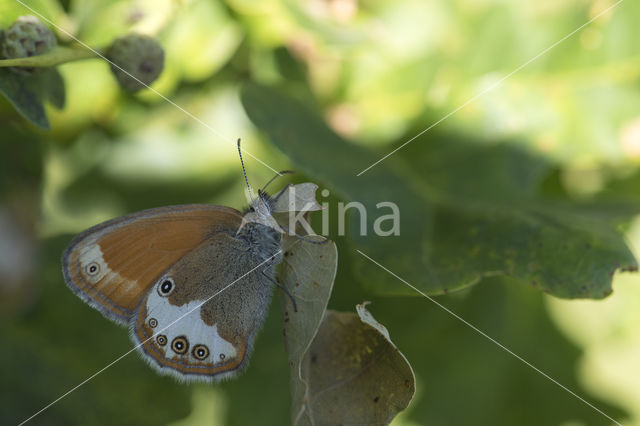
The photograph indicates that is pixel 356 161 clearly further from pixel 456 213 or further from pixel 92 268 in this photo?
pixel 92 268

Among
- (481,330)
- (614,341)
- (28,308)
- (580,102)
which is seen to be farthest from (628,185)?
(28,308)

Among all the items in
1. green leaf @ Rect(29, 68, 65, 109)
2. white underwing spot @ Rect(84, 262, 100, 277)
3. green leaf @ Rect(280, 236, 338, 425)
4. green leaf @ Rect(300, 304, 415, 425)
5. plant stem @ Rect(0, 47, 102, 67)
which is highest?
plant stem @ Rect(0, 47, 102, 67)

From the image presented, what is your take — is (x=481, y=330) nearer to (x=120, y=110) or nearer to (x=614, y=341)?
(x=614, y=341)

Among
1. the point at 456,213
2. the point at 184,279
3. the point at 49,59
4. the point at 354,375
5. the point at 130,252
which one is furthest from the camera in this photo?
the point at 456,213

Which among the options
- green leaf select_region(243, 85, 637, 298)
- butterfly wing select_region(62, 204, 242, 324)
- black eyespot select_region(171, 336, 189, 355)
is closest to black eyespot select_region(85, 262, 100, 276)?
butterfly wing select_region(62, 204, 242, 324)

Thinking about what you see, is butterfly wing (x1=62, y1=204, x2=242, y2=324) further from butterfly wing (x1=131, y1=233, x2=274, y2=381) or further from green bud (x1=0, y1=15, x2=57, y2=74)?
green bud (x1=0, y1=15, x2=57, y2=74)

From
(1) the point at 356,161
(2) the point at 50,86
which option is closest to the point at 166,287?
(2) the point at 50,86
